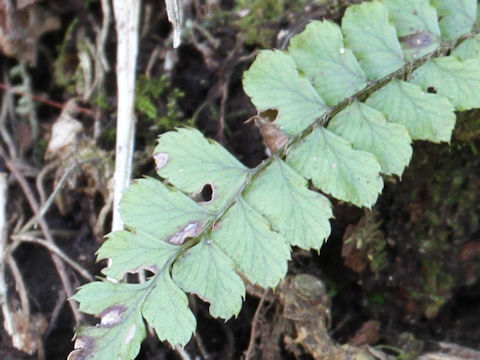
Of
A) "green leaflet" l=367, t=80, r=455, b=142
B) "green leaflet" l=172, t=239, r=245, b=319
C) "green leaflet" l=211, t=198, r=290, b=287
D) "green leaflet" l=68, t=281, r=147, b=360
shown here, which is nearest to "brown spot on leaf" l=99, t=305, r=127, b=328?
"green leaflet" l=68, t=281, r=147, b=360

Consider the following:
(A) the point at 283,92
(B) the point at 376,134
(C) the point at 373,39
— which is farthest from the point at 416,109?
(A) the point at 283,92

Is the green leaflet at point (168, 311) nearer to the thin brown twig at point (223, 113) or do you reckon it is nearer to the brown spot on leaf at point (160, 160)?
the brown spot on leaf at point (160, 160)

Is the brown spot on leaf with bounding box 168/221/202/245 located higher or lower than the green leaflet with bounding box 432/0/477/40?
lower

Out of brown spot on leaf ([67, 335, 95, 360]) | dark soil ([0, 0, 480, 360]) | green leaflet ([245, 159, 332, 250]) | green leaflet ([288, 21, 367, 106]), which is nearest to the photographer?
brown spot on leaf ([67, 335, 95, 360])

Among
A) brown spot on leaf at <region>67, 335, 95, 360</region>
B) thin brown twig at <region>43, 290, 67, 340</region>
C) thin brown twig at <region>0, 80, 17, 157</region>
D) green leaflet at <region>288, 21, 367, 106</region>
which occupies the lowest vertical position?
thin brown twig at <region>43, 290, 67, 340</region>

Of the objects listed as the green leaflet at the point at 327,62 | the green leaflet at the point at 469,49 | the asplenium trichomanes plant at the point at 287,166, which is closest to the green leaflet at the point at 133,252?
the asplenium trichomanes plant at the point at 287,166

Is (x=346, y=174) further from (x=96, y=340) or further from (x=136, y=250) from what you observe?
(x=96, y=340)

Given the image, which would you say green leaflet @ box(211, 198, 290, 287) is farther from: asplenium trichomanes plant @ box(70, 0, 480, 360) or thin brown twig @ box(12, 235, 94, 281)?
thin brown twig @ box(12, 235, 94, 281)
